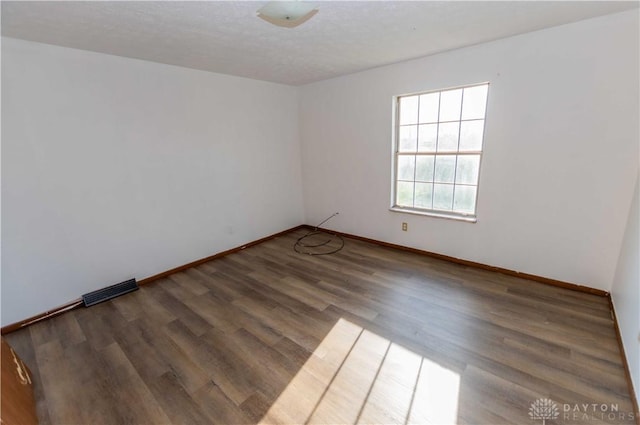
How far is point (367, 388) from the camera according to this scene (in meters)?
Result: 1.74

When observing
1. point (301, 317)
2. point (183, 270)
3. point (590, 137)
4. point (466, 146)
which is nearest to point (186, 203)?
point (183, 270)

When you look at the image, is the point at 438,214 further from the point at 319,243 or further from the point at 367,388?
the point at 367,388

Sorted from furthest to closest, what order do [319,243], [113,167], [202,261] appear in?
[319,243] < [202,261] < [113,167]

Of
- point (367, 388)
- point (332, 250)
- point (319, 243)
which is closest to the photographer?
A: point (367, 388)

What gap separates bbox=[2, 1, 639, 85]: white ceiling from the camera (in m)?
1.81

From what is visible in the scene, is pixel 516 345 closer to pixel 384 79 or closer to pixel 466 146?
pixel 466 146

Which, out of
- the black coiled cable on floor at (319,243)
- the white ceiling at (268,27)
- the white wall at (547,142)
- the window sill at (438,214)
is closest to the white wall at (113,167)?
the white ceiling at (268,27)

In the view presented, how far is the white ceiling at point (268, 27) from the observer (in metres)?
1.81

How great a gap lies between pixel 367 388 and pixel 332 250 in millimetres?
2266

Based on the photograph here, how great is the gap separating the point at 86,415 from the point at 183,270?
190cm

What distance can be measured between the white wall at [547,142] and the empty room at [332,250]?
18 millimetres

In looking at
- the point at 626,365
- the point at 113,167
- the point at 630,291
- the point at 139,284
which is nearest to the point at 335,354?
the point at 626,365

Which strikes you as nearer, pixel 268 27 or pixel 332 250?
pixel 268 27

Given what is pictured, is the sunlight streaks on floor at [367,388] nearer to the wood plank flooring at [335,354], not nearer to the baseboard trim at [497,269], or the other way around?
the wood plank flooring at [335,354]
